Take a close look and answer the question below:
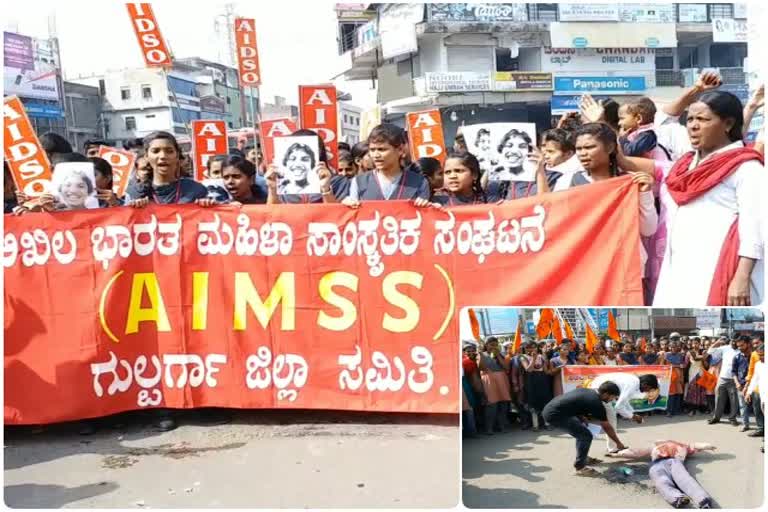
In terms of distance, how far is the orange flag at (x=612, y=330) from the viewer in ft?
9.87

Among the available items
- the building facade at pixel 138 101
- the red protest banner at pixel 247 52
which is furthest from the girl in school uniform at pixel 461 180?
the building facade at pixel 138 101

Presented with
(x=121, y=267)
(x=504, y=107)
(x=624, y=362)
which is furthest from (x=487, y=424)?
(x=504, y=107)

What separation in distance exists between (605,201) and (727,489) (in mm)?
1573

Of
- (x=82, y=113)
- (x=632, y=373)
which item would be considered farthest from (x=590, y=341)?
(x=82, y=113)

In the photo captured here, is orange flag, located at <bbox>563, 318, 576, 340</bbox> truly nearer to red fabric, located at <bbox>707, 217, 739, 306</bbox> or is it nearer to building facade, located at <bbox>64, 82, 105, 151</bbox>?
red fabric, located at <bbox>707, 217, 739, 306</bbox>

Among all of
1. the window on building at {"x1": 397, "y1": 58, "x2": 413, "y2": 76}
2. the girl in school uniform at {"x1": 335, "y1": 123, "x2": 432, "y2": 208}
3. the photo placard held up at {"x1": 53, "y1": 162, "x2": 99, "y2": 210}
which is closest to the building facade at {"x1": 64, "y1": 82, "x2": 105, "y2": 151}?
the window on building at {"x1": 397, "y1": 58, "x2": 413, "y2": 76}

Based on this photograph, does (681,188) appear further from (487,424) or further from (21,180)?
(21,180)

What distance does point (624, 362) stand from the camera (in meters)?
2.97

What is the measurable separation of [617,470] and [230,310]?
2.40m

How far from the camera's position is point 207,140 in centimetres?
759

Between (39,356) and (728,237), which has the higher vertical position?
(728,237)

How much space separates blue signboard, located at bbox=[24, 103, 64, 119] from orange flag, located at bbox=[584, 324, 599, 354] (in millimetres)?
41030

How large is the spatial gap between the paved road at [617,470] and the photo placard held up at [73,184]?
9.11 feet

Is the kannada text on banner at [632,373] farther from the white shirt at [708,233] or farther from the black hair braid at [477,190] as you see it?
the black hair braid at [477,190]
